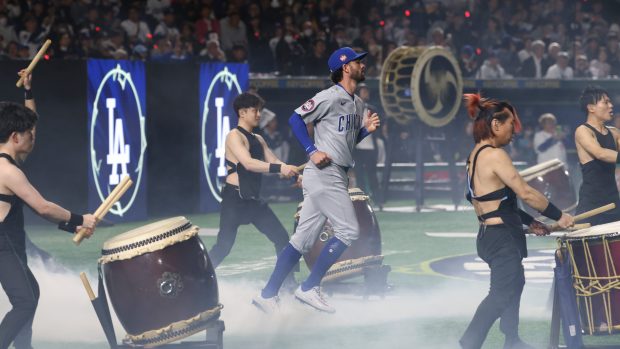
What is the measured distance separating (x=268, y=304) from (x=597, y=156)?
3018 millimetres

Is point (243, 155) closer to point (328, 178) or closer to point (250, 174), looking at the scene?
point (250, 174)

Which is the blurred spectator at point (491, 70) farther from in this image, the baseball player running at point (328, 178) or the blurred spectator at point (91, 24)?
the baseball player running at point (328, 178)

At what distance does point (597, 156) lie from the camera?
9.74 metres

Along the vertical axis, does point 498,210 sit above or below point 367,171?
above

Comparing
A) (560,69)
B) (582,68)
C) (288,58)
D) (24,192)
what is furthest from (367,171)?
(24,192)

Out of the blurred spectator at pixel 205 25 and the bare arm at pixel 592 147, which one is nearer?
the bare arm at pixel 592 147

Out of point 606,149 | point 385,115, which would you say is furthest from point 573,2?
point 606,149

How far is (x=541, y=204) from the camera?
7680mm

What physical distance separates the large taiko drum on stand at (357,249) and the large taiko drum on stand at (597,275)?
136 inches

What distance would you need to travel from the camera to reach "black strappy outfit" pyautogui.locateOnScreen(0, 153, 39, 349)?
7.80 meters

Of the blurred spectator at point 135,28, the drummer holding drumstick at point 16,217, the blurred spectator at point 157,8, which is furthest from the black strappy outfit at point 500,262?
the blurred spectator at point 157,8

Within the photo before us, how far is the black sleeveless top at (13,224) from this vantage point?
311 inches

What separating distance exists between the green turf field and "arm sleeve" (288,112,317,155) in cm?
150

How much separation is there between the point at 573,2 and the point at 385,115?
1040 cm
